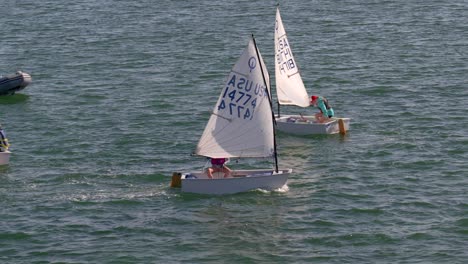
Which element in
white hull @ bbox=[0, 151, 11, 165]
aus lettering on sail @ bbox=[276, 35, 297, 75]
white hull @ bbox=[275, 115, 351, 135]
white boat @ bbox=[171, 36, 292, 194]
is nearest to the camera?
white boat @ bbox=[171, 36, 292, 194]

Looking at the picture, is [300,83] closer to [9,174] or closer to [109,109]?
[109,109]

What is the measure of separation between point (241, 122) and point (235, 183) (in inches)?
144

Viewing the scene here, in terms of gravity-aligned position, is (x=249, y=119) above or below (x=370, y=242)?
above

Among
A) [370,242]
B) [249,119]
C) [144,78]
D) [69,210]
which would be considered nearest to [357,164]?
[249,119]

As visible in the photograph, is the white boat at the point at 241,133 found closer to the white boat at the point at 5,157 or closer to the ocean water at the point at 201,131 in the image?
the ocean water at the point at 201,131

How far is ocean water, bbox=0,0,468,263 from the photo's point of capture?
5247cm

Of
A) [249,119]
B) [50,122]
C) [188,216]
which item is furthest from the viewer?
[50,122]

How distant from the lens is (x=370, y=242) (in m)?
51.9

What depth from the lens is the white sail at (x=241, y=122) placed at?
5891 centimetres

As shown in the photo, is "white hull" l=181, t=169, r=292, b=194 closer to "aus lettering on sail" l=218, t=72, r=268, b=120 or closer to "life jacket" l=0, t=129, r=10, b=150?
"aus lettering on sail" l=218, t=72, r=268, b=120

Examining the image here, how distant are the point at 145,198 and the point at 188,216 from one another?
343 centimetres

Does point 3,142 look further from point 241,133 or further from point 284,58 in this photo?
point 284,58

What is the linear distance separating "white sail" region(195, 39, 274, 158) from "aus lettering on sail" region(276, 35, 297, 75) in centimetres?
1281

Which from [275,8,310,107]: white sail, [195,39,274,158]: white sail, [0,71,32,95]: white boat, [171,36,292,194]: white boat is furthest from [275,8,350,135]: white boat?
[0,71,32,95]: white boat
